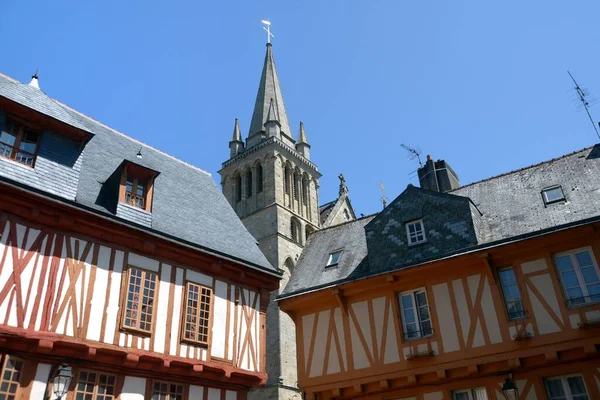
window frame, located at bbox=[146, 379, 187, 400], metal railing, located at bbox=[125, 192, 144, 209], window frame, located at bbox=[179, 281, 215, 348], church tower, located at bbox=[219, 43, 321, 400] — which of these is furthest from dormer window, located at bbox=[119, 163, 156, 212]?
church tower, located at bbox=[219, 43, 321, 400]

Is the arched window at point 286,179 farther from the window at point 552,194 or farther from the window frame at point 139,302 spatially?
the window frame at point 139,302

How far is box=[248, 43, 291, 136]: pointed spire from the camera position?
126ft

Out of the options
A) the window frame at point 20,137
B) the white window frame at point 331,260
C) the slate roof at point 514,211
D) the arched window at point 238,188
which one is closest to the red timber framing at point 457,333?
the slate roof at point 514,211

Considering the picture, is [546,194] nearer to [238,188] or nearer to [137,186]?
[137,186]

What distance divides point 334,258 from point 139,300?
645cm

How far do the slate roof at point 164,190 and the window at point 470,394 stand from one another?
505cm

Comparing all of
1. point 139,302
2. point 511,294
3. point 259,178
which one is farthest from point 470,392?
point 259,178

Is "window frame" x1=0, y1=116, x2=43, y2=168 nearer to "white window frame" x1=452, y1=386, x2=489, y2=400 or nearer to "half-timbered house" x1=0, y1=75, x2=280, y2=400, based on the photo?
"half-timbered house" x1=0, y1=75, x2=280, y2=400

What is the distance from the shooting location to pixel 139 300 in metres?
10.2

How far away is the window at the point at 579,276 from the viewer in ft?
33.7

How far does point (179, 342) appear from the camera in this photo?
1055 cm

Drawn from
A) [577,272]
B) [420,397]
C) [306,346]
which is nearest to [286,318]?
[306,346]

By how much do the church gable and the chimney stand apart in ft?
10.5

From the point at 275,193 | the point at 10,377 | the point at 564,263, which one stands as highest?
the point at 275,193
